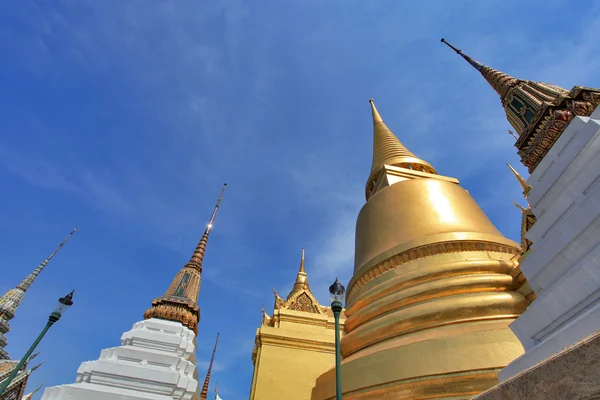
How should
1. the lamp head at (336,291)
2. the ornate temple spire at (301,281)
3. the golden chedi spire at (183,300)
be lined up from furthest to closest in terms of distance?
the ornate temple spire at (301,281) → the golden chedi spire at (183,300) → the lamp head at (336,291)

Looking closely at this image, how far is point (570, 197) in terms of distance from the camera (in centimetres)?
383

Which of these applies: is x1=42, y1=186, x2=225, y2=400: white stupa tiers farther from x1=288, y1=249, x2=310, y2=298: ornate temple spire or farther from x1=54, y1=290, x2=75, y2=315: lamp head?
x1=288, y1=249, x2=310, y2=298: ornate temple spire

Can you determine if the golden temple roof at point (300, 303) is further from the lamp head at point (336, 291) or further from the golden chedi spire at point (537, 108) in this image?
the golden chedi spire at point (537, 108)

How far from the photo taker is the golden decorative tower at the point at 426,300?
14.2 ft

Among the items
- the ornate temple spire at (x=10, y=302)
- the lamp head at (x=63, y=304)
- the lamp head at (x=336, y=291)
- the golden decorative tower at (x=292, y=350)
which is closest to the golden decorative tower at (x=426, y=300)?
the golden decorative tower at (x=292, y=350)

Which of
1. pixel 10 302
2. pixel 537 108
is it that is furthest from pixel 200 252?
pixel 10 302

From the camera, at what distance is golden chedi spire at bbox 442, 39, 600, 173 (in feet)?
24.8

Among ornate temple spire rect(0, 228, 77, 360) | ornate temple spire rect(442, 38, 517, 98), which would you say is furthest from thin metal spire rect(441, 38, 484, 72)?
ornate temple spire rect(0, 228, 77, 360)

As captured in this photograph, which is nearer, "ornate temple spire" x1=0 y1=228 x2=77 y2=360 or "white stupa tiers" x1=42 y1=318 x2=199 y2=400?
"white stupa tiers" x1=42 y1=318 x2=199 y2=400

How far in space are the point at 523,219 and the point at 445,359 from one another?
2761mm

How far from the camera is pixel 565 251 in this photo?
3494 millimetres

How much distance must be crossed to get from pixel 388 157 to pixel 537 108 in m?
4.26

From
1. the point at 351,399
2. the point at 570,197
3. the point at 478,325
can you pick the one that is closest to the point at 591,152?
the point at 570,197

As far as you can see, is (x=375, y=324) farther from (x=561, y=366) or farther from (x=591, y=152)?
(x=561, y=366)
